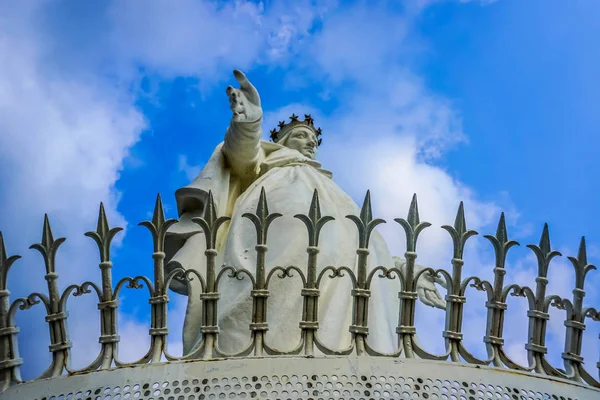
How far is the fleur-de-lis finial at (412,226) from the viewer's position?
9.84m

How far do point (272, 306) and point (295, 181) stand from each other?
Result: 9.24 ft

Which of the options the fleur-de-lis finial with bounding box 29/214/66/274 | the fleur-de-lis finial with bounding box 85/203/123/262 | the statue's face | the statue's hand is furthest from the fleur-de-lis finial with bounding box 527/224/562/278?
the statue's face

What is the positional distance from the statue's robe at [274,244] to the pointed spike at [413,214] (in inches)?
48.6

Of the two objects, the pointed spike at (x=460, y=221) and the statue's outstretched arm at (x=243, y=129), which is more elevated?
the statue's outstretched arm at (x=243, y=129)

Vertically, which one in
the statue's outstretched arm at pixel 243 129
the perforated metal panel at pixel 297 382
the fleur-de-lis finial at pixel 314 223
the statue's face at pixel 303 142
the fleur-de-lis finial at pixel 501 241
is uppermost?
the statue's face at pixel 303 142

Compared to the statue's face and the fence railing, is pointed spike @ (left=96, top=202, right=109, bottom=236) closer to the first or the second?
the fence railing

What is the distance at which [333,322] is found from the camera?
10344 millimetres

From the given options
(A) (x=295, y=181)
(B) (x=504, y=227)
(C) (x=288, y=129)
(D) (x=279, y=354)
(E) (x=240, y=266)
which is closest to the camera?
(D) (x=279, y=354)

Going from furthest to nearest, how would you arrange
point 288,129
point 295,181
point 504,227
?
point 288,129, point 295,181, point 504,227

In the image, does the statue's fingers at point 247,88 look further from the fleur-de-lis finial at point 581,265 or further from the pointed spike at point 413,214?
the fleur-de-lis finial at point 581,265

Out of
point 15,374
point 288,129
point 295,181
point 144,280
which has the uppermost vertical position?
point 288,129

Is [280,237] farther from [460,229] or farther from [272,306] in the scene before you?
[460,229]

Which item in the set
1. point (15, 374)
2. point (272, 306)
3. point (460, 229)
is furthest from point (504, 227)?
point (15, 374)

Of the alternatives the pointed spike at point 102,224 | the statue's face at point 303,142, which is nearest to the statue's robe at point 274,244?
the statue's face at point 303,142
